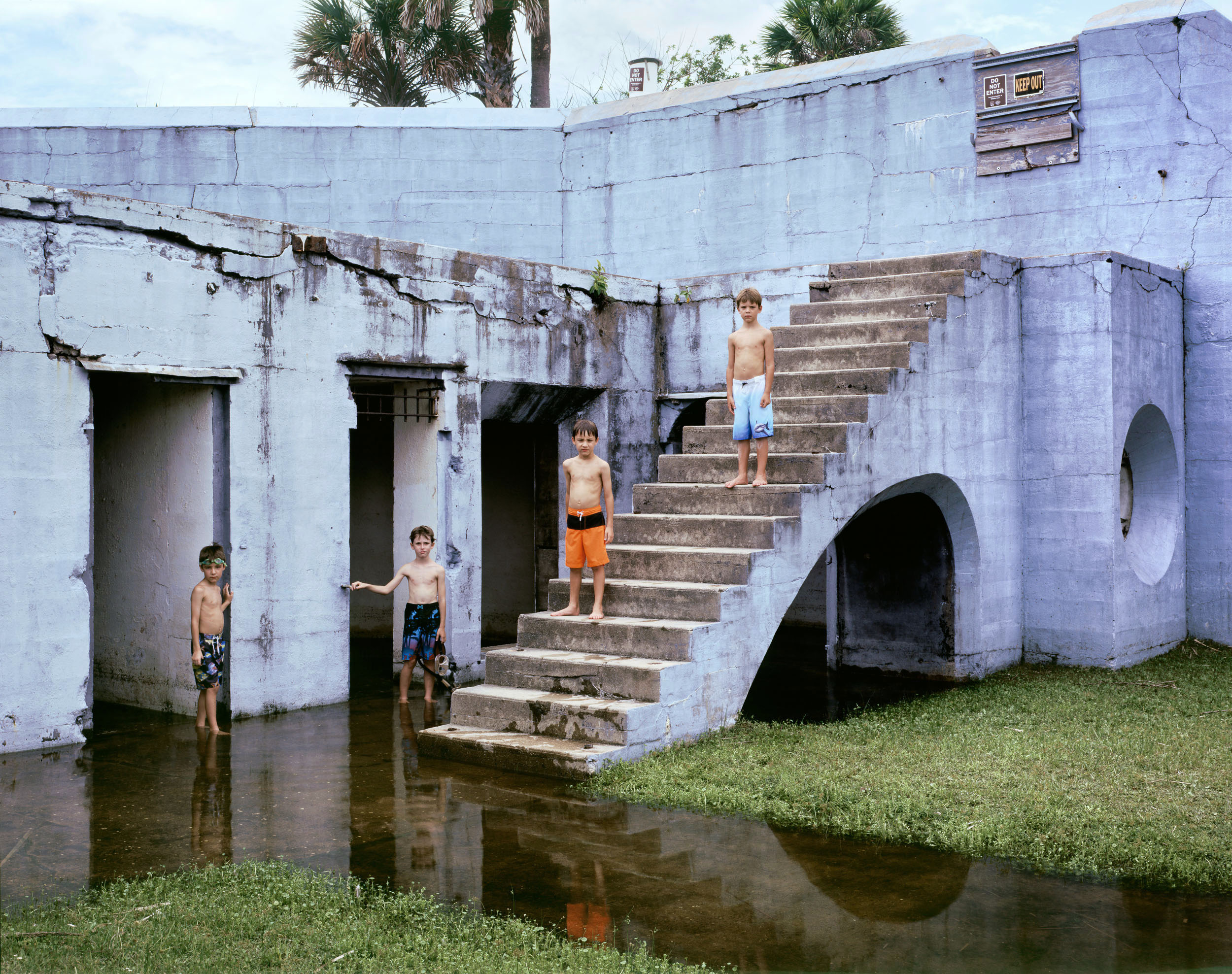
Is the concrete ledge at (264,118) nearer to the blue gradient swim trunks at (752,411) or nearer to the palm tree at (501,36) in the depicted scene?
the palm tree at (501,36)

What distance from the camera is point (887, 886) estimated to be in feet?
16.1

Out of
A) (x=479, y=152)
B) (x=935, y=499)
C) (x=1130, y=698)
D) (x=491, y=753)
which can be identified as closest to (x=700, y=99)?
(x=479, y=152)

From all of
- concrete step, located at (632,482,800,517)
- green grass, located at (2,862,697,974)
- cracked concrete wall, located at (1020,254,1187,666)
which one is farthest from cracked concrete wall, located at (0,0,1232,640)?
green grass, located at (2,862,697,974)

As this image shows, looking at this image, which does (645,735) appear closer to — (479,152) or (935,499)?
(935,499)

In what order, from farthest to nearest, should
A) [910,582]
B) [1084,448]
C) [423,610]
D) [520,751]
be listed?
[910,582] → [1084,448] → [423,610] → [520,751]

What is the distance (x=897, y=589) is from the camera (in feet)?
34.9

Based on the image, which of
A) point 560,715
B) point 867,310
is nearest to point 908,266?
point 867,310

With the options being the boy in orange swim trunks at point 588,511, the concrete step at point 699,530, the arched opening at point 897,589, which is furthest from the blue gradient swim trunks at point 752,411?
the arched opening at point 897,589

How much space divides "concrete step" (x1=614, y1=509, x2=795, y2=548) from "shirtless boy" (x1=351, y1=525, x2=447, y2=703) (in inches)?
60.6

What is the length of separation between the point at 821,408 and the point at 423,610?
→ 3.44 metres

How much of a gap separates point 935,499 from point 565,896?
6080 millimetres

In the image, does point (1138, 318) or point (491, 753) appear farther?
point (1138, 318)

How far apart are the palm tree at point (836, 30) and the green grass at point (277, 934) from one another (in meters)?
20.0

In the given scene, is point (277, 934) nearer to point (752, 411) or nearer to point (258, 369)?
point (752, 411)
